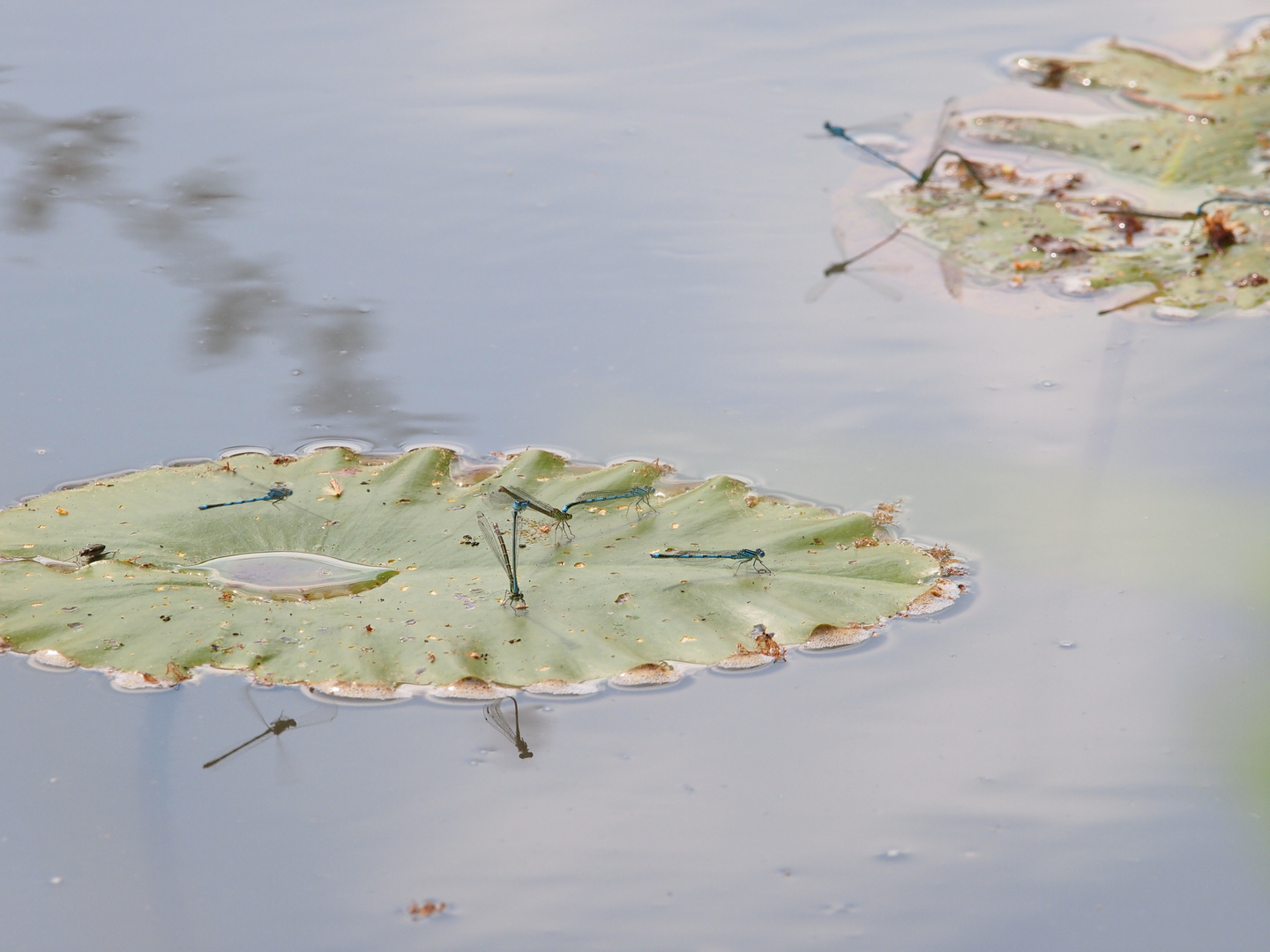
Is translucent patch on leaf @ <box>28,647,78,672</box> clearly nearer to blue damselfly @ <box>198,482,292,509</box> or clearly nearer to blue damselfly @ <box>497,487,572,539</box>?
blue damselfly @ <box>198,482,292,509</box>

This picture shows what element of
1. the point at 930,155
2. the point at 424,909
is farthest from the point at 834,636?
the point at 930,155

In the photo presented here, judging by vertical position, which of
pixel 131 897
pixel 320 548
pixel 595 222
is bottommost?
pixel 131 897

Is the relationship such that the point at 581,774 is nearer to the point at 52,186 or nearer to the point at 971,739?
the point at 971,739

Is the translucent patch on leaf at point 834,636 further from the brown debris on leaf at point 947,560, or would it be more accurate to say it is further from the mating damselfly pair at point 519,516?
the mating damselfly pair at point 519,516

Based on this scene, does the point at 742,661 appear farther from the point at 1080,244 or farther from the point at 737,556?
the point at 1080,244

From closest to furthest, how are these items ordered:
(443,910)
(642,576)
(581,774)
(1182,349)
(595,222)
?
1. (443,910)
2. (581,774)
3. (642,576)
4. (1182,349)
5. (595,222)

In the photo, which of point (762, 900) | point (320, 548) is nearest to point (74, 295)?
point (320, 548)
